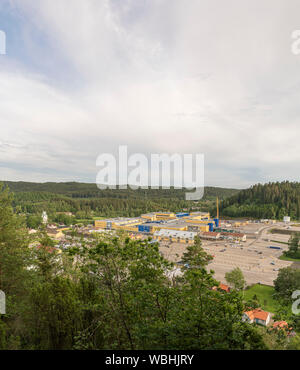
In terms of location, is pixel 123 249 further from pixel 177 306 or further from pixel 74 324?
pixel 74 324

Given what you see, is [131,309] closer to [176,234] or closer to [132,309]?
[132,309]

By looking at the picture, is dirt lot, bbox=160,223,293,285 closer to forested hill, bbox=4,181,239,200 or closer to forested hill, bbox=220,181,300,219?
forested hill, bbox=220,181,300,219

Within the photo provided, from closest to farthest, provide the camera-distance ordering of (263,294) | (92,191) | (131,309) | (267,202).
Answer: (131,309), (263,294), (267,202), (92,191)

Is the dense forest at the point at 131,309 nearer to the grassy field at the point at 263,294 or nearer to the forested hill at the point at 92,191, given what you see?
the grassy field at the point at 263,294

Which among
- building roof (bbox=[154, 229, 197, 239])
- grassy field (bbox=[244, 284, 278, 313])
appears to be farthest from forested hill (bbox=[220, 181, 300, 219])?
grassy field (bbox=[244, 284, 278, 313])

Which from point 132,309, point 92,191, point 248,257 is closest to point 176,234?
point 248,257

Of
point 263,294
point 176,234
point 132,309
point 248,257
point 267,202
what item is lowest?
point 248,257
